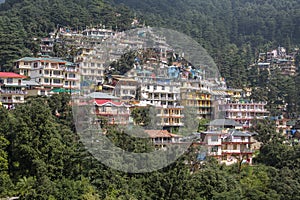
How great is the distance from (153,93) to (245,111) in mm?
3796

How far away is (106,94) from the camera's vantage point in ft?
39.4

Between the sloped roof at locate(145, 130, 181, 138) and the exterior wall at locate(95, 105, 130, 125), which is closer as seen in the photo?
the exterior wall at locate(95, 105, 130, 125)

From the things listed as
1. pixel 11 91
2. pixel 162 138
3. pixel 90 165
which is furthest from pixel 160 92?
pixel 90 165

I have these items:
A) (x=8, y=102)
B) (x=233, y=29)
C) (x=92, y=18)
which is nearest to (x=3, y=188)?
(x=8, y=102)

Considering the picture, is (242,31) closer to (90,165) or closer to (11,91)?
(11,91)

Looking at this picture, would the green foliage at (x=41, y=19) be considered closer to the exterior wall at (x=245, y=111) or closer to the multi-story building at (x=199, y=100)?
the multi-story building at (x=199, y=100)

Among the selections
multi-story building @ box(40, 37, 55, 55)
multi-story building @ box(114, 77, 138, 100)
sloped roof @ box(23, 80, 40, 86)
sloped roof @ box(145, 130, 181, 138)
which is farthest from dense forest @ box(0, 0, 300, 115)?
sloped roof @ box(145, 130, 181, 138)

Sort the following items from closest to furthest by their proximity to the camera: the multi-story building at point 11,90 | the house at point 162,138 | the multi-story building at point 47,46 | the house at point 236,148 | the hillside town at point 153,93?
1. the house at point 162,138
2. the hillside town at point 153,93
3. the house at point 236,148
4. the multi-story building at point 11,90
5. the multi-story building at point 47,46

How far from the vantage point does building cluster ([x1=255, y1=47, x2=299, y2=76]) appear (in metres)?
23.5

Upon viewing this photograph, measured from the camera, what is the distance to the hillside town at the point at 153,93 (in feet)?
38.5

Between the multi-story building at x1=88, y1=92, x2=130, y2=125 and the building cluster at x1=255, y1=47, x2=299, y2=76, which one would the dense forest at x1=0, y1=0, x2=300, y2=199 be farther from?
the building cluster at x1=255, y1=47, x2=299, y2=76

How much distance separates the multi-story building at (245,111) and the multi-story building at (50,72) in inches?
191

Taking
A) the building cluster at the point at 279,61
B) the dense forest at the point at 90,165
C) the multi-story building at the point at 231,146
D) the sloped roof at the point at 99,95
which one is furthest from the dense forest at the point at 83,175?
the building cluster at the point at 279,61

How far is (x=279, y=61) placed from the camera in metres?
24.3
